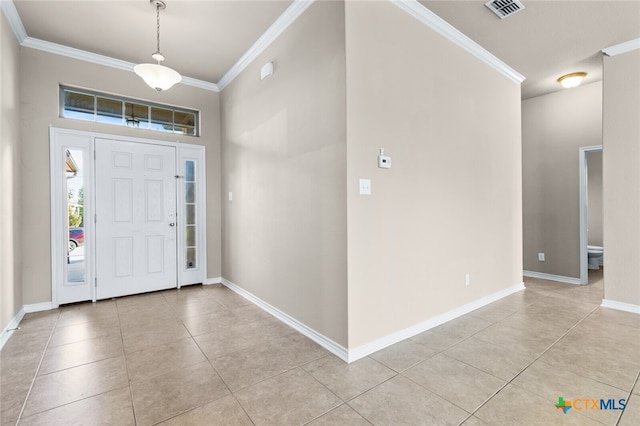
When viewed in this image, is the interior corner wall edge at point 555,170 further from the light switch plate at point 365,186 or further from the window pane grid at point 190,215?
the window pane grid at point 190,215

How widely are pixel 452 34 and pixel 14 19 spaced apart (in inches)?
176

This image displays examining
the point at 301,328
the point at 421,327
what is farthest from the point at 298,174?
the point at 421,327

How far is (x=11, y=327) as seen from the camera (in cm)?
288

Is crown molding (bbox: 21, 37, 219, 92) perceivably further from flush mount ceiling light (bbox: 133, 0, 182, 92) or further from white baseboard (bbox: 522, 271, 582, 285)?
white baseboard (bbox: 522, 271, 582, 285)

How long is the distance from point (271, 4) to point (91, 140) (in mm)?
2834

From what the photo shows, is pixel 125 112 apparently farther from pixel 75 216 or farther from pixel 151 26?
pixel 75 216

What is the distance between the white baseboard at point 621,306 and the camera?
3322 mm

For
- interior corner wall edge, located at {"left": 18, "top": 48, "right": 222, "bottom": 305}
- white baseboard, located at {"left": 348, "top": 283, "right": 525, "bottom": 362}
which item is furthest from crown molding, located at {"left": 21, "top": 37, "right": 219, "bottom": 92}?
white baseboard, located at {"left": 348, "top": 283, "right": 525, "bottom": 362}

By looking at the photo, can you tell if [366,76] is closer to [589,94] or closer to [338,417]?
[338,417]

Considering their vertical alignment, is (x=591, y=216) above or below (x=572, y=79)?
below

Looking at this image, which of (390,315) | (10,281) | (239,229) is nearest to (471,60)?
(390,315)

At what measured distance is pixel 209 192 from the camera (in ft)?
15.2

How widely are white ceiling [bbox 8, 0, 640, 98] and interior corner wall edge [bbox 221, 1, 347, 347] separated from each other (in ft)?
1.47

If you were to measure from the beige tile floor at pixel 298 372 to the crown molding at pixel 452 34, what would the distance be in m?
3.00
